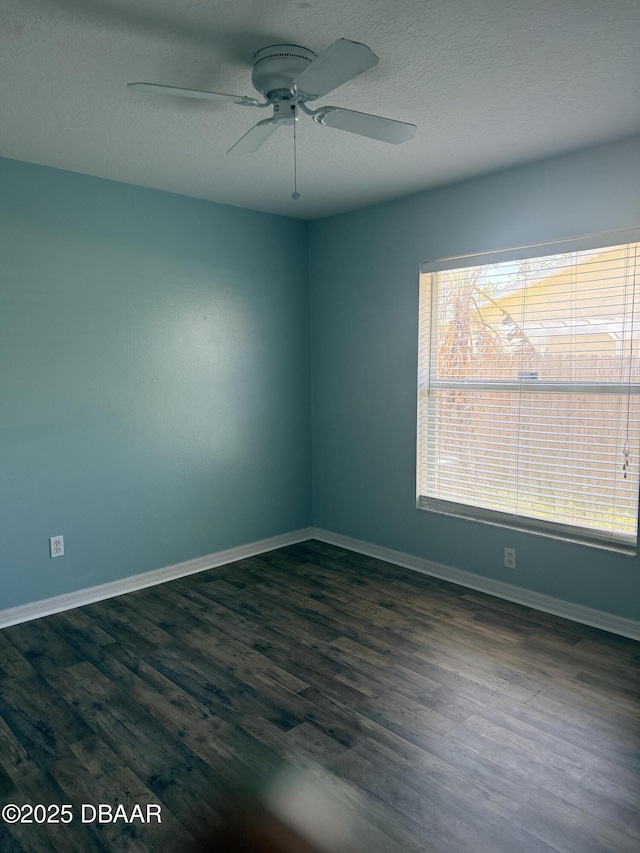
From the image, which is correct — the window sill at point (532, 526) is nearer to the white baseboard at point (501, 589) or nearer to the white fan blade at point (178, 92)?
the white baseboard at point (501, 589)

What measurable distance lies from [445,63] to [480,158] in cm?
110

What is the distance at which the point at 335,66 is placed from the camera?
1684 millimetres

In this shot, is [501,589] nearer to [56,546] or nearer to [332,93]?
[56,546]

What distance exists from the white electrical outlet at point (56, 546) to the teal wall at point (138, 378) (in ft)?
0.15

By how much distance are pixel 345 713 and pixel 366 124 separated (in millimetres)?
2278

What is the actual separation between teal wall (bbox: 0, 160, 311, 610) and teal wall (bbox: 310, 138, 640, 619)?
0.85 feet

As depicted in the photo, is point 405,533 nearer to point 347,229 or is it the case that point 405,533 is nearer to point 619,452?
point 619,452

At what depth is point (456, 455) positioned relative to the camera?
148 inches

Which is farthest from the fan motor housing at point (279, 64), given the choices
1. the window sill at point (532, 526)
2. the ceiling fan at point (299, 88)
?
the window sill at point (532, 526)

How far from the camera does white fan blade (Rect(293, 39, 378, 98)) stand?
5.22 feet

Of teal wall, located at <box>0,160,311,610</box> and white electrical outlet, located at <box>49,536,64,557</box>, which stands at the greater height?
teal wall, located at <box>0,160,311,610</box>

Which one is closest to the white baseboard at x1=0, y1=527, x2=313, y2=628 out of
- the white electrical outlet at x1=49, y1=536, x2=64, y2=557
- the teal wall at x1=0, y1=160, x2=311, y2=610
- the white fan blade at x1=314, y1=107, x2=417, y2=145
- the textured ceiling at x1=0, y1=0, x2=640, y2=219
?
the teal wall at x1=0, y1=160, x2=311, y2=610

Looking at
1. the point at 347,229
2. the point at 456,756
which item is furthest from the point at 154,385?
the point at 456,756

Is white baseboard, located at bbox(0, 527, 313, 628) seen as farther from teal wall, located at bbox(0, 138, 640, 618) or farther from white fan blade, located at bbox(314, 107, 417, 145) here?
white fan blade, located at bbox(314, 107, 417, 145)
